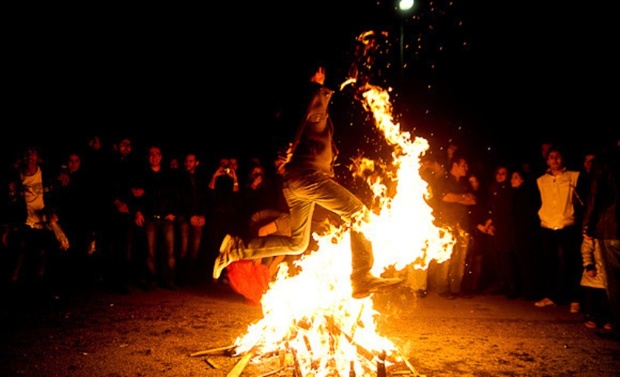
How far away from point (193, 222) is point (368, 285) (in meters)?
4.72

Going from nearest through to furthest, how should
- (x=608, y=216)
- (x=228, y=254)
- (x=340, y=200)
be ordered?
(x=340, y=200), (x=228, y=254), (x=608, y=216)

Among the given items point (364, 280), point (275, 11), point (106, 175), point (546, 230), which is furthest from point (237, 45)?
point (364, 280)

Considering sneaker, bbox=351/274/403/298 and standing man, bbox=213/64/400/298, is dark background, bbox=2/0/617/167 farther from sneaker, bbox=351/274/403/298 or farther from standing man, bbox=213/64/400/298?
sneaker, bbox=351/274/403/298

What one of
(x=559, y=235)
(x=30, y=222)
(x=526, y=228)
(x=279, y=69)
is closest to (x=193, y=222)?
(x=30, y=222)

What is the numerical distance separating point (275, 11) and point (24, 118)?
22.0 ft

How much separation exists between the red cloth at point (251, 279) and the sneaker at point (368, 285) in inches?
94.5

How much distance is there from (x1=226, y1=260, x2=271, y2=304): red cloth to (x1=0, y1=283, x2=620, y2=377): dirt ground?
25 cm

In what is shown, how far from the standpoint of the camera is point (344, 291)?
5.42 meters

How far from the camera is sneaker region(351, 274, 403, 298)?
5.19 m

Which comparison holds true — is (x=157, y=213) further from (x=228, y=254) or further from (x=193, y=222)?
(x=228, y=254)

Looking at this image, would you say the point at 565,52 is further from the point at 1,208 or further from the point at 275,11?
the point at 1,208

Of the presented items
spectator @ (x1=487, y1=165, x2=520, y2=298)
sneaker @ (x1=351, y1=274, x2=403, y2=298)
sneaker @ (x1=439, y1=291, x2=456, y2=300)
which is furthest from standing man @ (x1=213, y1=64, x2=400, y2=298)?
spectator @ (x1=487, y1=165, x2=520, y2=298)

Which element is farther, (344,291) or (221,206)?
(221,206)

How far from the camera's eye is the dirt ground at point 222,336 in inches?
192
